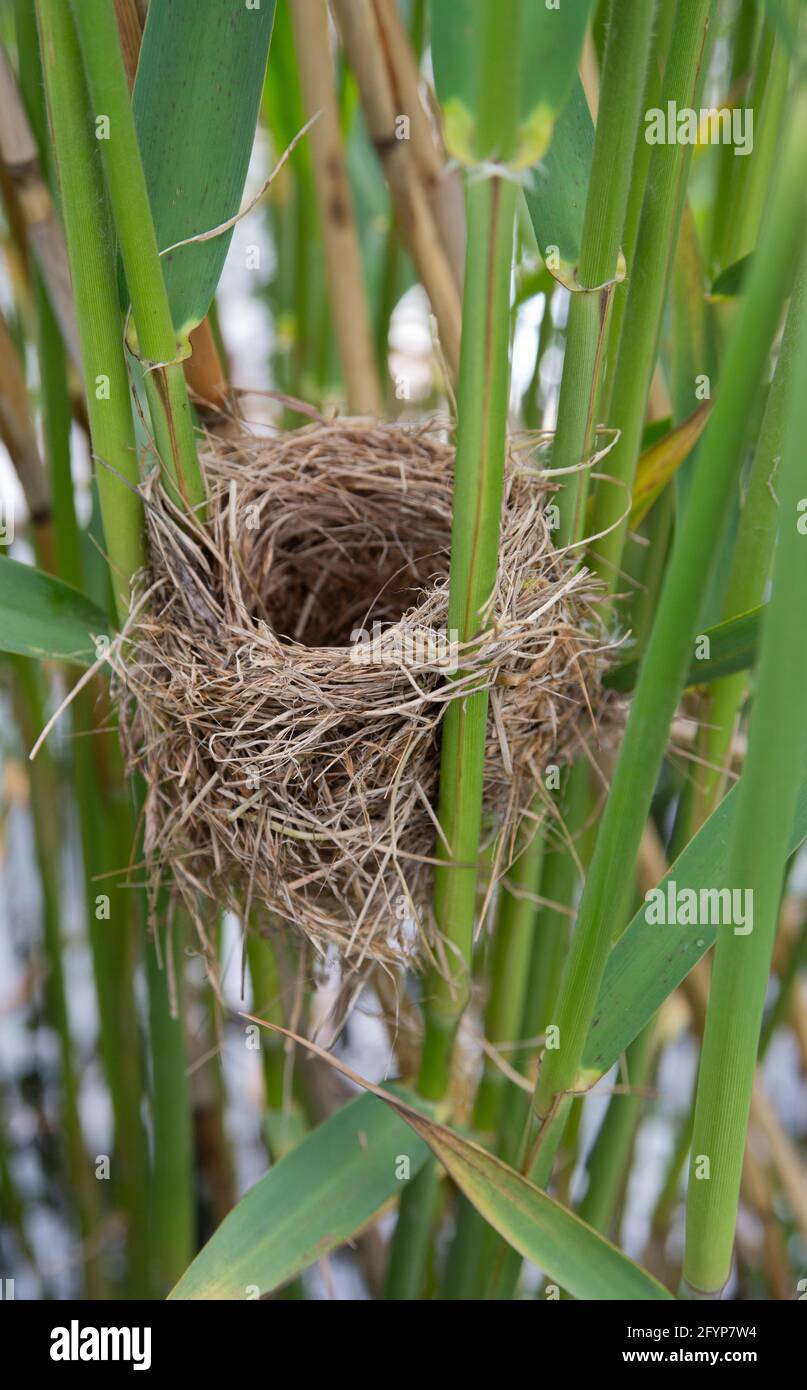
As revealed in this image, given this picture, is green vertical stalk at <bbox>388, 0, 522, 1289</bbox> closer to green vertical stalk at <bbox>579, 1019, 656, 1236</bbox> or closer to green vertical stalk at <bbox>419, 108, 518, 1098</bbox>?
green vertical stalk at <bbox>419, 108, 518, 1098</bbox>

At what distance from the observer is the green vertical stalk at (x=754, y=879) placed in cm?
30

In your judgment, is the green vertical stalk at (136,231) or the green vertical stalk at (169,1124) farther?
the green vertical stalk at (169,1124)

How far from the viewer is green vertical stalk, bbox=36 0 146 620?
397 mm

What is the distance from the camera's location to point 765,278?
0.28 m

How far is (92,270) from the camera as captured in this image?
42 cm

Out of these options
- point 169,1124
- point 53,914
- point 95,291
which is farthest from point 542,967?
point 95,291

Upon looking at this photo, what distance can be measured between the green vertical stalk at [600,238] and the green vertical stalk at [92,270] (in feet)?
0.60

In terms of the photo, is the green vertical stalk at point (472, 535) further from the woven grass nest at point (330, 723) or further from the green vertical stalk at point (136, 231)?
the green vertical stalk at point (136, 231)

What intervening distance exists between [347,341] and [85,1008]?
842 millimetres

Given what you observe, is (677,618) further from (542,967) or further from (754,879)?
(542,967)

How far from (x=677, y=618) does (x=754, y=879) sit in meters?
0.08

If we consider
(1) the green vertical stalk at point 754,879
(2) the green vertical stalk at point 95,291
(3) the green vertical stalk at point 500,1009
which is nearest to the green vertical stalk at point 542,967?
(3) the green vertical stalk at point 500,1009

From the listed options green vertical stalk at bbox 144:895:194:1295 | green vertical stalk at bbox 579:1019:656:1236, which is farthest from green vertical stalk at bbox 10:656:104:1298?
green vertical stalk at bbox 579:1019:656:1236

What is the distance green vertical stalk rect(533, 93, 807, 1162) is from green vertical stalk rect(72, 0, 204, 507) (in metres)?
0.22
